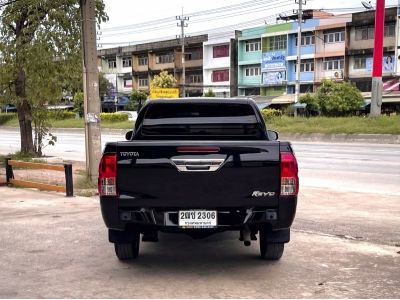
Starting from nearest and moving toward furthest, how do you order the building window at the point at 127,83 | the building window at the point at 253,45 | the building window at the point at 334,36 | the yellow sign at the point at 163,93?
the yellow sign at the point at 163,93, the building window at the point at 334,36, the building window at the point at 253,45, the building window at the point at 127,83

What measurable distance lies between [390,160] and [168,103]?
1275cm

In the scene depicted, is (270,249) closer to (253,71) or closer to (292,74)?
(292,74)

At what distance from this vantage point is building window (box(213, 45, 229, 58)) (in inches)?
2386

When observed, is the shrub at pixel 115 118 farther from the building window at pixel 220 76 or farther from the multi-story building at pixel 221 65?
the building window at pixel 220 76

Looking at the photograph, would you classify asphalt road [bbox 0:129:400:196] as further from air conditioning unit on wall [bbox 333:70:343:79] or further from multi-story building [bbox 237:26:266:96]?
multi-story building [bbox 237:26:266:96]

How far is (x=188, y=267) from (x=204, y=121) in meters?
1.96

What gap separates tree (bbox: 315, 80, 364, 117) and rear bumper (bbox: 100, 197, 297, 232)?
36642 millimetres

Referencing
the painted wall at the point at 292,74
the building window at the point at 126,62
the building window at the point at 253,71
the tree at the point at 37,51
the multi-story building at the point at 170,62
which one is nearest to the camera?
the tree at the point at 37,51

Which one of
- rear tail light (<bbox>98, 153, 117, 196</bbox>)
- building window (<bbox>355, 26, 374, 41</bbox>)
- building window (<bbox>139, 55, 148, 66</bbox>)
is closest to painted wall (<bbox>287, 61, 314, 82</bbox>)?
building window (<bbox>355, 26, 374, 41</bbox>)

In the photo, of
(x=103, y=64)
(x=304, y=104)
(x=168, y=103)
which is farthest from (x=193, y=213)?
(x=103, y=64)

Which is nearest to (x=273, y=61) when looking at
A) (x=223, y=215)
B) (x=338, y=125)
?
(x=338, y=125)

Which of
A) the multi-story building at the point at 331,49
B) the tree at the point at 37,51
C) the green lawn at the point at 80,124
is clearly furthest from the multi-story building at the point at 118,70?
the tree at the point at 37,51

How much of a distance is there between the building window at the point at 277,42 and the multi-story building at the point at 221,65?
5464 millimetres

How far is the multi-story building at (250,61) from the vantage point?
57.3 meters
